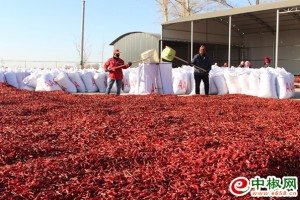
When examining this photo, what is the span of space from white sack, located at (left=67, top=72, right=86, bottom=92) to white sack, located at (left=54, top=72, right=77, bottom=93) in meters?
0.22

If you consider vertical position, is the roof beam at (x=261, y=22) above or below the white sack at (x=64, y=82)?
above

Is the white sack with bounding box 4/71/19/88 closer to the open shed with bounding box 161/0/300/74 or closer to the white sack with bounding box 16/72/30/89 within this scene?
the white sack with bounding box 16/72/30/89

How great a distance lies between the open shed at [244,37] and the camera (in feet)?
77.3

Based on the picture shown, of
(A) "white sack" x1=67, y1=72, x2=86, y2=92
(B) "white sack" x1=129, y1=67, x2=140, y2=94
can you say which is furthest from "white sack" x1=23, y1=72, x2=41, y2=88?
(B) "white sack" x1=129, y1=67, x2=140, y2=94

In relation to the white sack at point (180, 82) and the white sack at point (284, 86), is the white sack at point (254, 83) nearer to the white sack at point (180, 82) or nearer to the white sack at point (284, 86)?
the white sack at point (284, 86)

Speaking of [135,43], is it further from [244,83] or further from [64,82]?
[244,83]

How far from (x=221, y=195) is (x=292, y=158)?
2.60 feet

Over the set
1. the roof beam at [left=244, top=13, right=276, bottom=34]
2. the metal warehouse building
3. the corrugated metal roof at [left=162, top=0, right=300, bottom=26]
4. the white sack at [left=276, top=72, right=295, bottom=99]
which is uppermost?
the roof beam at [left=244, top=13, right=276, bottom=34]

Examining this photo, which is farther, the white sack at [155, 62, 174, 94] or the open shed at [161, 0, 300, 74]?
the open shed at [161, 0, 300, 74]

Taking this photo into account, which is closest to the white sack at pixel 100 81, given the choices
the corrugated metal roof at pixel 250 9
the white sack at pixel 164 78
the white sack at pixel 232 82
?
the white sack at pixel 164 78

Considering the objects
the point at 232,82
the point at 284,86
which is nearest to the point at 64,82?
the point at 232,82

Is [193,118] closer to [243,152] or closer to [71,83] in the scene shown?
[243,152]

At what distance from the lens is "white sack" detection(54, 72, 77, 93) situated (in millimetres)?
13840

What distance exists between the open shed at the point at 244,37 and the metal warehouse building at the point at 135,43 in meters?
0.83
